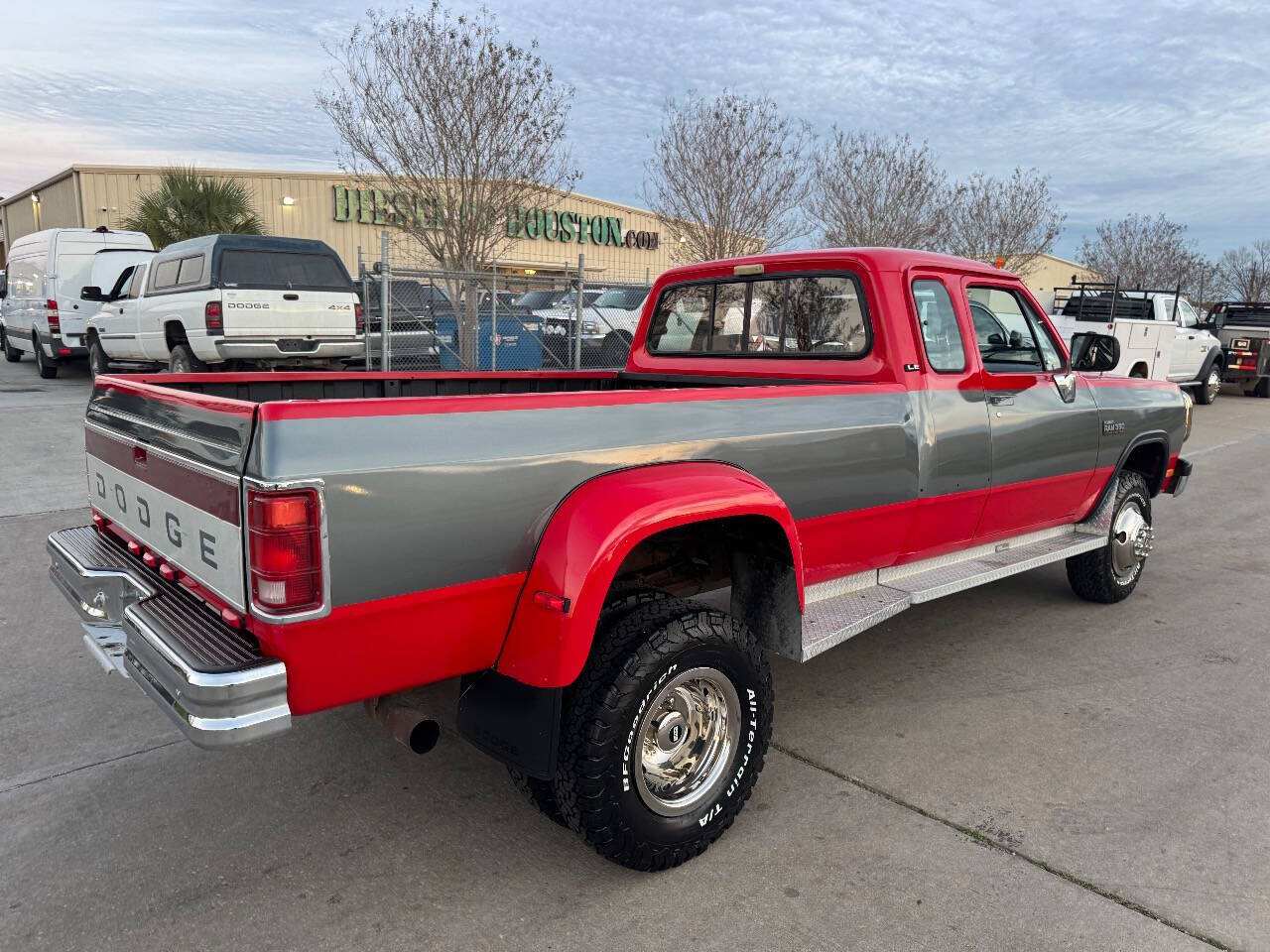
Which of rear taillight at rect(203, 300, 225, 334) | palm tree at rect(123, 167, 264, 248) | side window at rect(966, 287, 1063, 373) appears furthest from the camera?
palm tree at rect(123, 167, 264, 248)

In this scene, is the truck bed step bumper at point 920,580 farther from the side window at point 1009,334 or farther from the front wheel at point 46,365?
the front wheel at point 46,365

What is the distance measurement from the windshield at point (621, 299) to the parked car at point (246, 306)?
23.1ft

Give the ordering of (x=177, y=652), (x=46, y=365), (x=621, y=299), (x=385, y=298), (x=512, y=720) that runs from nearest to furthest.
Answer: (x=177, y=652), (x=512, y=720), (x=385, y=298), (x=46, y=365), (x=621, y=299)

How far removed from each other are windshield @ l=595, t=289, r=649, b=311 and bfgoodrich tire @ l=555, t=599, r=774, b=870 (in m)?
15.5

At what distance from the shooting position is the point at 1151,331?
15188 mm

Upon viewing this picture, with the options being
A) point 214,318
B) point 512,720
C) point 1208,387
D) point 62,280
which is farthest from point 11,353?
point 1208,387

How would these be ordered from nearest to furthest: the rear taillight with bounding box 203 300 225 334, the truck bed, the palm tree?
the truck bed, the rear taillight with bounding box 203 300 225 334, the palm tree

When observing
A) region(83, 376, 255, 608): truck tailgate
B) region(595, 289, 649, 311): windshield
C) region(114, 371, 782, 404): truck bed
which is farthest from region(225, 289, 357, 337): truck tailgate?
region(83, 376, 255, 608): truck tailgate

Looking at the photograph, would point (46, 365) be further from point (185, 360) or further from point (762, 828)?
point (762, 828)

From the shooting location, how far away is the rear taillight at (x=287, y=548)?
2100 mm

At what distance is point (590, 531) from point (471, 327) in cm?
1194

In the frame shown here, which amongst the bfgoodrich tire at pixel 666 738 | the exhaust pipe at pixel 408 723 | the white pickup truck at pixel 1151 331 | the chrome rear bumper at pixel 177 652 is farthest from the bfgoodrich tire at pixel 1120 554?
the white pickup truck at pixel 1151 331

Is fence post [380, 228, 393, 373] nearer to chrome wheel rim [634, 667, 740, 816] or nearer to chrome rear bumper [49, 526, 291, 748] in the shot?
chrome rear bumper [49, 526, 291, 748]

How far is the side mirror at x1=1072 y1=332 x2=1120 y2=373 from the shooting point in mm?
4691
